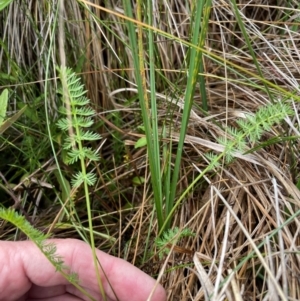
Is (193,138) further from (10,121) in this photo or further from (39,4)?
(39,4)

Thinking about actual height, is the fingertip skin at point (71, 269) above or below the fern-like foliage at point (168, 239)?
below

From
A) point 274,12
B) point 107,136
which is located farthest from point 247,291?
point 274,12

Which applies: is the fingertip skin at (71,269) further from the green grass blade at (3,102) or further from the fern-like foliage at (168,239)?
the green grass blade at (3,102)

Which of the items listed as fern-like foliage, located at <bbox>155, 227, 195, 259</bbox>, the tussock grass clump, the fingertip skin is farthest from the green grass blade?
fern-like foliage, located at <bbox>155, 227, 195, 259</bbox>

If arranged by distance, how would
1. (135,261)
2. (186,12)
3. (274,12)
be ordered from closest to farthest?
(135,261), (186,12), (274,12)

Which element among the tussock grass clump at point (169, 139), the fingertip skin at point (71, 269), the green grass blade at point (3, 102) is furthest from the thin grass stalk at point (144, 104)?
the green grass blade at point (3, 102)

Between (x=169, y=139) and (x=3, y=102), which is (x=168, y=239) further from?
(x=3, y=102)

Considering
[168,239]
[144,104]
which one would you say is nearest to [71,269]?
[168,239]

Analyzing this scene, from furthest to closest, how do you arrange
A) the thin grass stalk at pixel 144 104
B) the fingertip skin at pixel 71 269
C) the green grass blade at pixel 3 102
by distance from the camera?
the green grass blade at pixel 3 102 < the fingertip skin at pixel 71 269 < the thin grass stalk at pixel 144 104

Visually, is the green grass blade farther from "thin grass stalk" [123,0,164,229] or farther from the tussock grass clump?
"thin grass stalk" [123,0,164,229]
